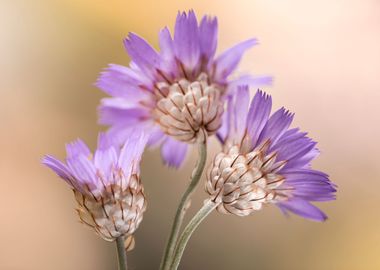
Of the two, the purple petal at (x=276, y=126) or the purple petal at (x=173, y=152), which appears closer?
the purple petal at (x=276, y=126)

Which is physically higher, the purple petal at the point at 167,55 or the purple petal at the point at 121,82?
the purple petal at the point at 167,55

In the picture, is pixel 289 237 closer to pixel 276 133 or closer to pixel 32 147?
pixel 32 147

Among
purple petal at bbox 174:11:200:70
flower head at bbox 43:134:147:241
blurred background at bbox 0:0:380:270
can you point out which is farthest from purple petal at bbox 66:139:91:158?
blurred background at bbox 0:0:380:270

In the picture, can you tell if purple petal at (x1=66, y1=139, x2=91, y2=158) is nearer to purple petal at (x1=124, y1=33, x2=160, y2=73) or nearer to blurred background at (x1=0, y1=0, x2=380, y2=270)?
purple petal at (x1=124, y1=33, x2=160, y2=73)

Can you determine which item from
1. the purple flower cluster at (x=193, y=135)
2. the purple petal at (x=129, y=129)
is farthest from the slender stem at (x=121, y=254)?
the purple petal at (x=129, y=129)

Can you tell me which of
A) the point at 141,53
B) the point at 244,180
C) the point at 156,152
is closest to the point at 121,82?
the point at 141,53

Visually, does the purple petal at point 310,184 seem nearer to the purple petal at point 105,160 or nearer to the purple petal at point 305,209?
the purple petal at point 305,209
